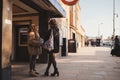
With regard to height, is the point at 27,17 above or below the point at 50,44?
above

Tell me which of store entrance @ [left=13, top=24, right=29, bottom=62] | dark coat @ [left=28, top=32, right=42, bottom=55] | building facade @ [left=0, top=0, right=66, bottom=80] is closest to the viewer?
dark coat @ [left=28, top=32, right=42, bottom=55]

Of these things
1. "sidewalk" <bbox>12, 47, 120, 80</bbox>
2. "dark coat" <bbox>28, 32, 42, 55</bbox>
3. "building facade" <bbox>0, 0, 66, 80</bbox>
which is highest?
"building facade" <bbox>0, 0, 66, 80</bbox>

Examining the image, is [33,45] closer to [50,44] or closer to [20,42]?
[50,44]

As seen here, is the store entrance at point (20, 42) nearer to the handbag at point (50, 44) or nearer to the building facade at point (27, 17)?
the building facade at point (27, 17)

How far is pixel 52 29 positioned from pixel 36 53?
3.31ft

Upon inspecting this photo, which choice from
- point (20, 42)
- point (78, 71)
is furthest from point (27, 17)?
point (78, 71)

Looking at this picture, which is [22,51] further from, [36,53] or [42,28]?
[36,53]

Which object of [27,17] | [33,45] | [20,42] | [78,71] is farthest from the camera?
[20,42]

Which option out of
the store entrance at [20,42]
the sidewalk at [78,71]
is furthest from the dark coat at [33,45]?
the store entrance at [20,42]

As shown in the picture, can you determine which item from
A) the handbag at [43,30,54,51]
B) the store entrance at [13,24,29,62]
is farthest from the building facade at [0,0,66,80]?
the handbag at [43,30,54,51]

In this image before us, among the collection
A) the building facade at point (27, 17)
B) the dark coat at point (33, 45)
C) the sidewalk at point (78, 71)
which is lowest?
the sidewalk at point (78, 71)

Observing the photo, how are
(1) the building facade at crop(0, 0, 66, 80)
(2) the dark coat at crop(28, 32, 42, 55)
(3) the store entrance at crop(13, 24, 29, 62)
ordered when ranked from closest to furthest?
(2) the dark coat at crop(28, 32, 42, 55) < (1) the building facade at crop(0, 0, 66, 80) < (3) the store entrance at crop(13, 24, 29, 62)

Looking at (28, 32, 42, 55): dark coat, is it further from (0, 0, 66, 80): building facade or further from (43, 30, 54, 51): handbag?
(0, 0, 66, 80): building facade

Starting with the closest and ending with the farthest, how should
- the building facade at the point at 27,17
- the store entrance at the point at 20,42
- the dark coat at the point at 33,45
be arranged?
the dark coat at the point at 33,45 < the building facade at the point at 27,17 < the store entrance at the point at 20,42
